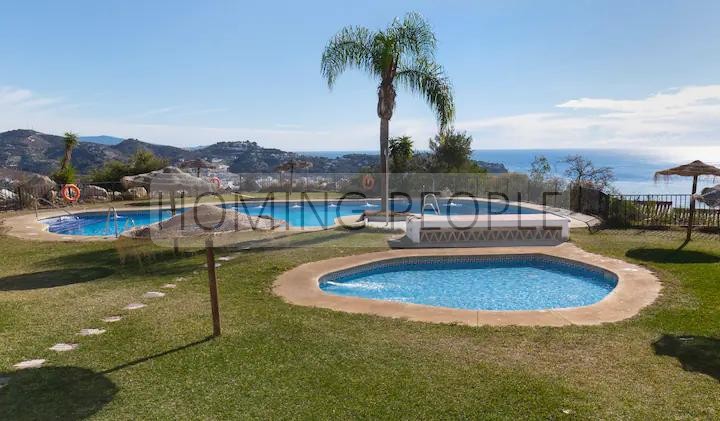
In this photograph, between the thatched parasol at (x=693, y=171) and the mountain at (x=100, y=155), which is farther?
the mountain at (x=100, y=155)

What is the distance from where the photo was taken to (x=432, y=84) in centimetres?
1675

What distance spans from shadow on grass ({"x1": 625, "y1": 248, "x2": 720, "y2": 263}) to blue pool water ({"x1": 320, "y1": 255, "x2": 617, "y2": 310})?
1.67 m

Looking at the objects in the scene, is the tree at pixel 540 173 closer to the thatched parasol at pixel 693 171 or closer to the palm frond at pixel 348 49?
the thatched parasol at pixel 693 171

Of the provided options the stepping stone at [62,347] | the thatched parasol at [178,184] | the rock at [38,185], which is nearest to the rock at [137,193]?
the rock at [38,185]

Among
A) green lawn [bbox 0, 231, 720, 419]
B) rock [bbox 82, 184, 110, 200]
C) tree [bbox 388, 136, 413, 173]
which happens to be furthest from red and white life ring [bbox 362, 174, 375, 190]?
green lawn [bbox 0, 231, 720, 419]

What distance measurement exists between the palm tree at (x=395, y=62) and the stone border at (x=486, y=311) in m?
8.08

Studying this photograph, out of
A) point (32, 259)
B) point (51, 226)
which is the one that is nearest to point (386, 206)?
point (32, 259)

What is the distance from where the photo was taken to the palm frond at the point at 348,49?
54.3 feet

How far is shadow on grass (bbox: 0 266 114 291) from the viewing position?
866 centimetres

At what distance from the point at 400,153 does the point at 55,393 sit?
21.4 m

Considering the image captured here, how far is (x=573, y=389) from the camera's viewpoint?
461 centimetres

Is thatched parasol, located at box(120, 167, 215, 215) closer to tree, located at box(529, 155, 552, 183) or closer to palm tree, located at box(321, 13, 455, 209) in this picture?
palm tree, located at box(321, 13, 455, 209)

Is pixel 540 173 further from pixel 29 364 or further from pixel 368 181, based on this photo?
pixel 29 364

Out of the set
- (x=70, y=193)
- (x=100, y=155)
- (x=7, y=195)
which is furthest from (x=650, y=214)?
(x=100, y=155)
